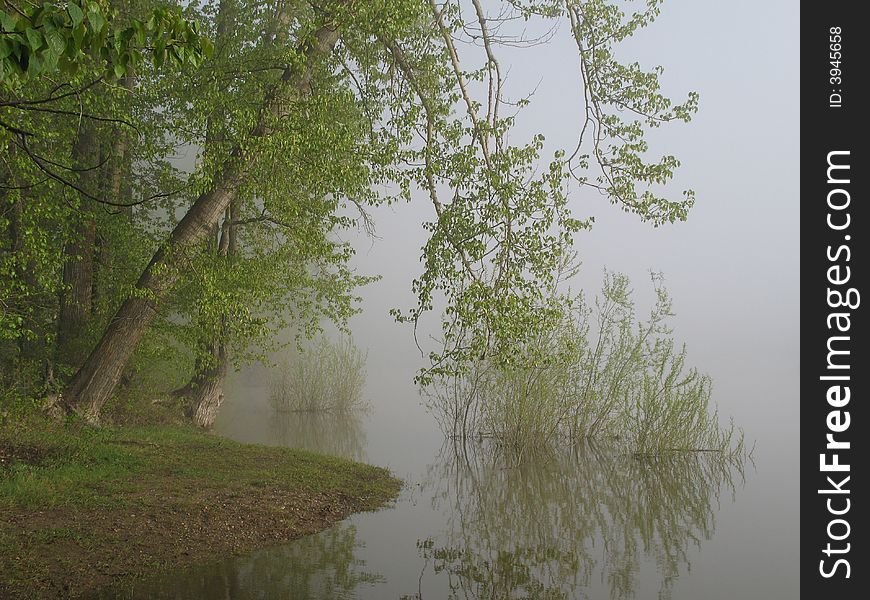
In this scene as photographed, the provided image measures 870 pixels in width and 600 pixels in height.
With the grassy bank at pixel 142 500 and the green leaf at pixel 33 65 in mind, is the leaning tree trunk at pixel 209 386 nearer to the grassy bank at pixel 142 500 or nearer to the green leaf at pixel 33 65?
the grassy bank at pixel 142 500

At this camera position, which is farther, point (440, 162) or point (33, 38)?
point (440, 162)

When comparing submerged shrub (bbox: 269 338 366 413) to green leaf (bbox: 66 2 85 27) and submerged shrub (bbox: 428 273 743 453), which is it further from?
green leaf (bbox: 66 2 85 27)

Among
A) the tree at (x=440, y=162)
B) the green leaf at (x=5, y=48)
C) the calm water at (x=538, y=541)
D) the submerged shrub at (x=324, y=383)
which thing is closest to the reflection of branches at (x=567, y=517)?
the calm water at (x=538, y=541)

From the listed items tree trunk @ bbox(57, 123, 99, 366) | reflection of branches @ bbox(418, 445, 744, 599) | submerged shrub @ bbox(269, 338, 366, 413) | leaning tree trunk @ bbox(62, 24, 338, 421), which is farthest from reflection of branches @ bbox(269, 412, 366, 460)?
tree trunk @ bbox(57, 123, 99, 366)

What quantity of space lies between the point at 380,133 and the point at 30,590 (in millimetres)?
6157

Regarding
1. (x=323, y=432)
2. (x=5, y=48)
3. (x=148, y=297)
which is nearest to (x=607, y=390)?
(x=323, y=432)

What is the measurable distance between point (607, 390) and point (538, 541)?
16.9 feet

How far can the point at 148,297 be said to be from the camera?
887 cm

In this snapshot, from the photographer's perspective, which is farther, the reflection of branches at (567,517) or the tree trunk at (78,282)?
the tree trunk at (78,282)

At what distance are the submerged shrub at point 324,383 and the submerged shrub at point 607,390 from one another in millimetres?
5996

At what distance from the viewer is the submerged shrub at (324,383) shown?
17.5 m

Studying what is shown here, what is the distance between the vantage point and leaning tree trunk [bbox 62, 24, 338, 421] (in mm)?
9000

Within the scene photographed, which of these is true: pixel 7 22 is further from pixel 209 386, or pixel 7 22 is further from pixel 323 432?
pixel 323 432
